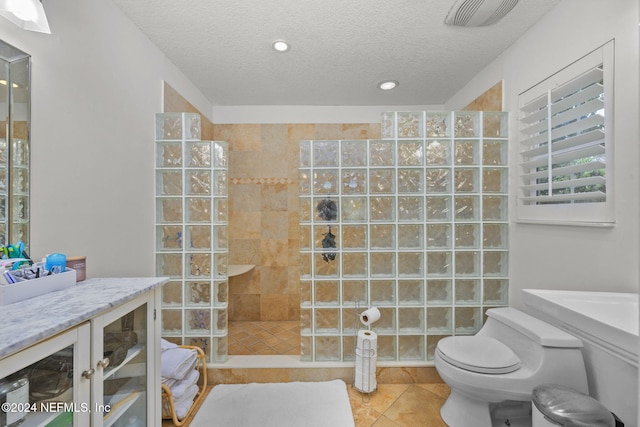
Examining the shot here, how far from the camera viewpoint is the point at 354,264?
192 centimetres

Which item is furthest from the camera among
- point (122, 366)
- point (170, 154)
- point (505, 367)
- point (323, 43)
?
point (170, 154)

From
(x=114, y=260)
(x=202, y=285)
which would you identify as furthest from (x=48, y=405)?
(x=202, y=285)

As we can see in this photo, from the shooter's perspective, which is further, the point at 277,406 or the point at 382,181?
the point at 382,181

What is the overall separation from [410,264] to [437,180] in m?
0.62

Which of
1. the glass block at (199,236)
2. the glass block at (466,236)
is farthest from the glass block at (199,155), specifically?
the glass block at (466,236)

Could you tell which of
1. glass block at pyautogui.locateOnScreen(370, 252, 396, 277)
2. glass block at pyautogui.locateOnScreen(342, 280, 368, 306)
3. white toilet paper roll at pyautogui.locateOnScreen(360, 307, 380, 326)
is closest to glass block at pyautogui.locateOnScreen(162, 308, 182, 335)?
glass block at pyautogui.locateOnScreen(342, 280, 368, 306)

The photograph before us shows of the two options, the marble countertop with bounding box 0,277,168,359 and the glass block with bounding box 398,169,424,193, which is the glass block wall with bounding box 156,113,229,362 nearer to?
the marble countertop with bounding box 0,277,168,359

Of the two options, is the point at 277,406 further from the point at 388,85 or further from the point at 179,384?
the point at 388,85

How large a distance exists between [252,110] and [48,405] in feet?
8.43

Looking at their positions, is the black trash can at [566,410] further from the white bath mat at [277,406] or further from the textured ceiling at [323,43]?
the textured ceiling at [323,43]

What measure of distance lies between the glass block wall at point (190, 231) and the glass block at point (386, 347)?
110 cm

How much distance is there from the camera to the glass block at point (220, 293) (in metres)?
1.89

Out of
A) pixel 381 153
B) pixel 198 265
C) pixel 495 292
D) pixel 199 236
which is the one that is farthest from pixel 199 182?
pixel 495 292

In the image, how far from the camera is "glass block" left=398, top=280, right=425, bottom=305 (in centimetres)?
191
